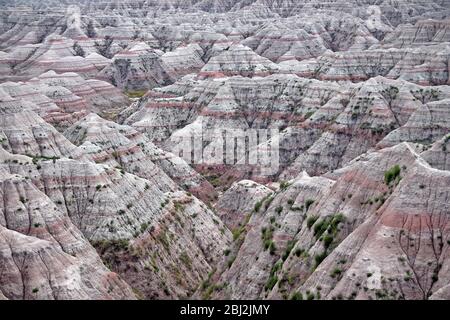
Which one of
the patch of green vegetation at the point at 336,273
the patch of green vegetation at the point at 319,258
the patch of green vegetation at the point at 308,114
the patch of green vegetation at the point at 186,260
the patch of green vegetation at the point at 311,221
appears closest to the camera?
the patch of green vegetation at the point at 336,273

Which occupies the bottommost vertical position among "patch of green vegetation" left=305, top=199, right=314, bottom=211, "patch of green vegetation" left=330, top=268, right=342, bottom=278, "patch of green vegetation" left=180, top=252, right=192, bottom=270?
"patch of green vegetation" left=180, top=252, right=192, bottom=270

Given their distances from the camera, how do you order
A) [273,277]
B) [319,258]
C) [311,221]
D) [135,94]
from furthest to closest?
[135,94]
[311,221]
[273,277]
[319,258]

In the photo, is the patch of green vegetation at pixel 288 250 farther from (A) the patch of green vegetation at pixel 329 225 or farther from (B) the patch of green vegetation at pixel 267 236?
(A) the patch of green vegetation at pixel 329 225

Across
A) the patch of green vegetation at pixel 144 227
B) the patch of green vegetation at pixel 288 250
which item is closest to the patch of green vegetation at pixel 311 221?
the patch of green vegetation at pixel 288 250

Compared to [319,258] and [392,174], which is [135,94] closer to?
[392,174]

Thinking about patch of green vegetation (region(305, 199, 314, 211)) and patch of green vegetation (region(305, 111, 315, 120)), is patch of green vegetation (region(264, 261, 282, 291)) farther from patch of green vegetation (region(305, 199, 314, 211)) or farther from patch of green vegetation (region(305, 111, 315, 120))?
patch of green vegetation (region(305, 111, 315, 120))

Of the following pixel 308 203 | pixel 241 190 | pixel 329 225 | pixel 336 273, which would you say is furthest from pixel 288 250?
pixel 241 190

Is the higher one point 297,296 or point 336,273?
point 336,273

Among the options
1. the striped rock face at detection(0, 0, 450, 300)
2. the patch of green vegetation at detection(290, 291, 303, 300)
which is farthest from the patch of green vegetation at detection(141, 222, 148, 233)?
the patch of green vegetation at detection(290, 291, 303, 300)

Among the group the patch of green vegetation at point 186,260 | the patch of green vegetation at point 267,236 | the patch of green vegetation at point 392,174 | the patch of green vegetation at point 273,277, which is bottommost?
the patch of green vegetation at point 186,260

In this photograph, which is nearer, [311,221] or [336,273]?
[336,273]
